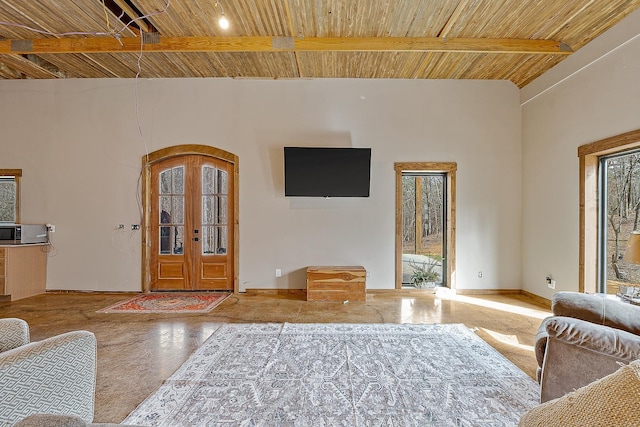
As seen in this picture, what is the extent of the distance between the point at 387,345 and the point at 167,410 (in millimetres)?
1904

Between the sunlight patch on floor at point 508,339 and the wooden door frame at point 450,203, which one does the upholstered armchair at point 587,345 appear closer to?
the sunlight patch on floor at point 508,339

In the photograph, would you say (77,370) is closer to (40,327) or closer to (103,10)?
(40,327)

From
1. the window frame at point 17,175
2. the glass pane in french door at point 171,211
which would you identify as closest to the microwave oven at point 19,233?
the window frame at point 17,175

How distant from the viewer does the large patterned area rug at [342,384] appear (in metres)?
1.87

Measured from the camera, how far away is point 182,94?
502cm

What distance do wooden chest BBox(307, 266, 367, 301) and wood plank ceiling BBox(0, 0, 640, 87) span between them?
3.08 metres

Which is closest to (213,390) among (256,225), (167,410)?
(167,410)

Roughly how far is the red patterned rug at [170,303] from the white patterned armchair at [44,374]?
2.64 meters

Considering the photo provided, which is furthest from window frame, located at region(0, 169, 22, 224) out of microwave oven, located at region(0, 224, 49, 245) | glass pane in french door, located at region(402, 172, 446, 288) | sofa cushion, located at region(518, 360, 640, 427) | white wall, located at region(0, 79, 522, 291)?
sofa cushion, located at region(518, 360, 640, 427)

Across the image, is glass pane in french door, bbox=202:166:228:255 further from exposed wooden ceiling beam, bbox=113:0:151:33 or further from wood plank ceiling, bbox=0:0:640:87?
exposed wooden ceiling beam, bbox=113:0:151:33

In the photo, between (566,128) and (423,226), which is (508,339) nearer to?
(423,226)

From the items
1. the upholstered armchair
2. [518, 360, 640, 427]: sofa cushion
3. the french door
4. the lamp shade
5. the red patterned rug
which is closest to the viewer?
[518, 360, 640, 427]: sofa cushion

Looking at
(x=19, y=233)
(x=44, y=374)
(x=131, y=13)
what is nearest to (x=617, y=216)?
(x=44, y=374)

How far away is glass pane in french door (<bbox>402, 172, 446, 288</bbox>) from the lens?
16.9 feet
